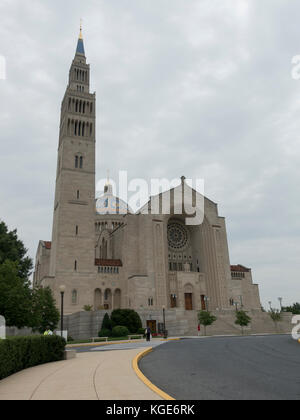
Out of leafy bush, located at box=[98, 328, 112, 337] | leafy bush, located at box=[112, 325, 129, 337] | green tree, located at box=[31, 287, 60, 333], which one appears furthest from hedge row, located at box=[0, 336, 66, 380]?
leafy bush, located at box=[98, 328, 112, 337]

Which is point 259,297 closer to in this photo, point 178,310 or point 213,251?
point 213,251

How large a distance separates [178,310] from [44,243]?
2951cm

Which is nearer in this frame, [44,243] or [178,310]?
[178,310]

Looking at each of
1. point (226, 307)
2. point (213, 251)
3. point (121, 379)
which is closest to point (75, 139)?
point (213, 251)

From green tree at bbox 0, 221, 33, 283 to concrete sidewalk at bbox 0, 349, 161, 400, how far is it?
32.7m

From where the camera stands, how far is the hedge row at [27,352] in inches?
402

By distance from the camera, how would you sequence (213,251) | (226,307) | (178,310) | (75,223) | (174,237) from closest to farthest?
(178,310) → (75,223) → (226,307) → (213,251) → (174,237)

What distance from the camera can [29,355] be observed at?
12.5 m

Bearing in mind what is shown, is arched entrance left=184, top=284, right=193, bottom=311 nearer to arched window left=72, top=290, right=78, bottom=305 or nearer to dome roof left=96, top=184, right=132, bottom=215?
arched window left=72, top=290, right=78, bottom=305

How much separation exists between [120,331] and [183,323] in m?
8.49

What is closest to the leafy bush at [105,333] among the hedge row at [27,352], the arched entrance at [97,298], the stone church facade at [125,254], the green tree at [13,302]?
the stone church facade at [125,254]

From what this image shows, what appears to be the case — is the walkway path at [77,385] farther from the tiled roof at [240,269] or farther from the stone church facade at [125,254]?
the tiled roof at [240,269]

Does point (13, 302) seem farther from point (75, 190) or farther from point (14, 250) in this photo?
point (75, 190)

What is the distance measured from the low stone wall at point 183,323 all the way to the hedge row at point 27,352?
82.6ft
